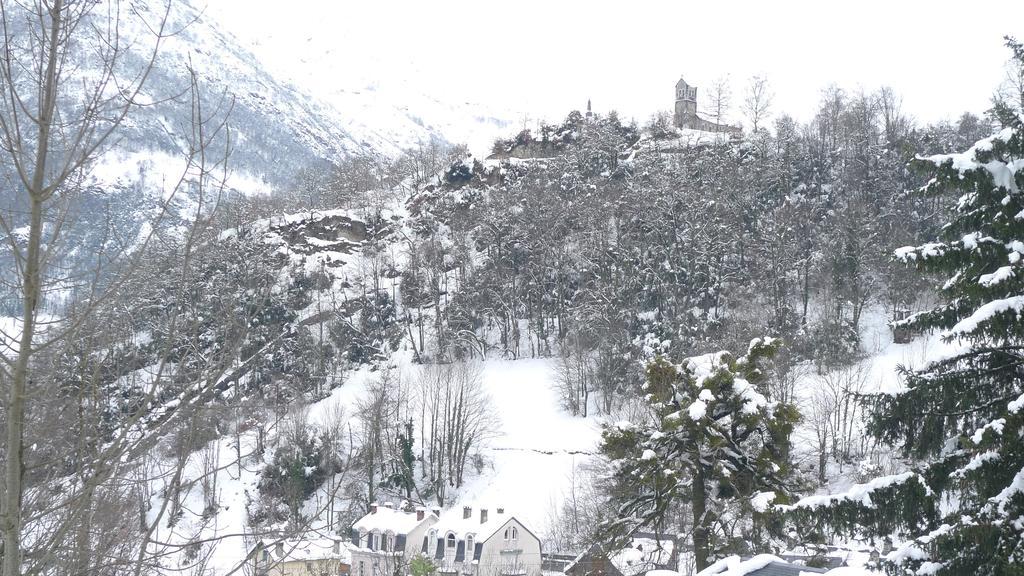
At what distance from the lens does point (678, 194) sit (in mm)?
44500

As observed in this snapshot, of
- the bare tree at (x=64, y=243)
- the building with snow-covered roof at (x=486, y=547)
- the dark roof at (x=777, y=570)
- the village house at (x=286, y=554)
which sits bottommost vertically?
the building with snow-covered roof at (x=486, y=547)

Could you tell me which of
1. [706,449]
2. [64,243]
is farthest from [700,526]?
[64,243]

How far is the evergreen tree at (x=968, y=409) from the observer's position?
21.4 ft

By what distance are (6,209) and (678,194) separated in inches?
1674

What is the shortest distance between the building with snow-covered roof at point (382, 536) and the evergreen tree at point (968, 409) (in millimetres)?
22836

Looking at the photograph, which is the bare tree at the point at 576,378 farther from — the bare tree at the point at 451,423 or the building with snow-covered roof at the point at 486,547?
the building with snow-covered roof at the point at 486,547

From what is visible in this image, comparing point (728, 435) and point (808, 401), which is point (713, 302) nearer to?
point (808, 401)

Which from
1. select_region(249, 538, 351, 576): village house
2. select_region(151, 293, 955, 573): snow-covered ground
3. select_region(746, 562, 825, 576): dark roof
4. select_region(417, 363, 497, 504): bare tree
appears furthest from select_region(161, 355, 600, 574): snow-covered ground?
select_region(746, 562, 825, 576): dark roof

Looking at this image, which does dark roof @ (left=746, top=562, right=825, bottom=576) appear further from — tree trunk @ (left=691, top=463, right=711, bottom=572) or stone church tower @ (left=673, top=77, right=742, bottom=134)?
stone church tower @ (left=673, top=77, right=742, bottom=134)

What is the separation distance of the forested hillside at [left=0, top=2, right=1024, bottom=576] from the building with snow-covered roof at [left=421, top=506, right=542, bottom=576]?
164 centimetres

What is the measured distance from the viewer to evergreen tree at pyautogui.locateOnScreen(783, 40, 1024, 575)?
6.53 metres

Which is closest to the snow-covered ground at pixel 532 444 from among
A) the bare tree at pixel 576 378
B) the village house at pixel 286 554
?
the bare tree at pixel 576 378

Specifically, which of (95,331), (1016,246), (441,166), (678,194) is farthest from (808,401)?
(441,166)

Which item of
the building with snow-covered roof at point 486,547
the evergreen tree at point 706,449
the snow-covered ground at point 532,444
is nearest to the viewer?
the evergreen tree at point 706,449
